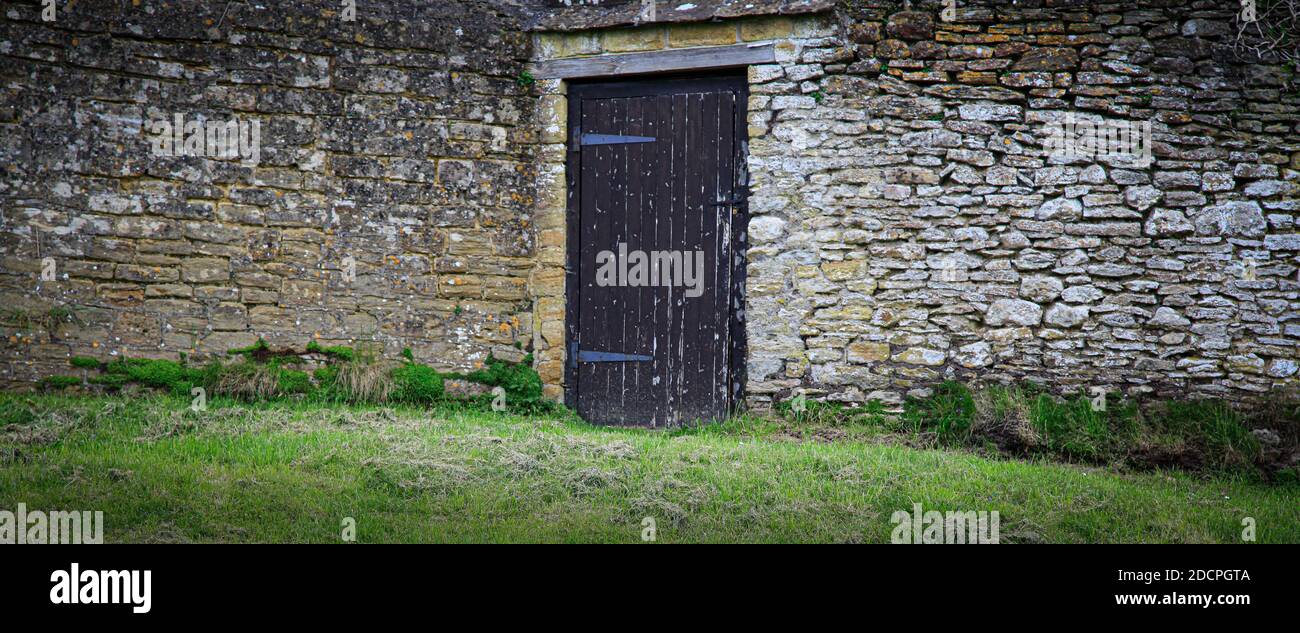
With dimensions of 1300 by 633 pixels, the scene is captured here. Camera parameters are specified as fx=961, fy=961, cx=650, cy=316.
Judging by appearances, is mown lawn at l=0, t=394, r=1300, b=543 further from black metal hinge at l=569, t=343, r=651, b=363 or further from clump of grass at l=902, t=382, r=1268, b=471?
black metal hinge at l=569, t=343, r=651, b=363

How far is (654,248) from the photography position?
24.5ft

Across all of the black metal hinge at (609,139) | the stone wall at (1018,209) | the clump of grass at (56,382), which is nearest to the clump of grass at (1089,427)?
the stone wall at (1018,209)

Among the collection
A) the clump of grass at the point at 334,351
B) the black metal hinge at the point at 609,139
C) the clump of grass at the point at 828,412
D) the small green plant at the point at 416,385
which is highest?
the black metal hinge at the point at 609,139

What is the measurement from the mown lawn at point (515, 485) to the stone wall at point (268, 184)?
0.75m

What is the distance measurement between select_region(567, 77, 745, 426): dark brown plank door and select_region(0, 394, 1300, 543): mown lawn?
87 cm

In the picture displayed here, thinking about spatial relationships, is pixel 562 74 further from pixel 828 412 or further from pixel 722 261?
pixel 828 412

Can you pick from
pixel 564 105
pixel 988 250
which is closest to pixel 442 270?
pixel 564 105

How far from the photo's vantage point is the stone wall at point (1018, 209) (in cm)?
666

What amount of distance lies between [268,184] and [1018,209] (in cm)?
548

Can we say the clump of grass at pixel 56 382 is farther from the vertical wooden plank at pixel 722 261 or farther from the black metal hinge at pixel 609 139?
the vertical wooden plank at pixel 722 261

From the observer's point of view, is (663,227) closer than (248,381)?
No

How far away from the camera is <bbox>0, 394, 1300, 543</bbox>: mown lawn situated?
Result: 4.73 m

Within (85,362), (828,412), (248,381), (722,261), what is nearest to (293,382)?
(248,381)

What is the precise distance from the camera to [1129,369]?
22.1 ft
